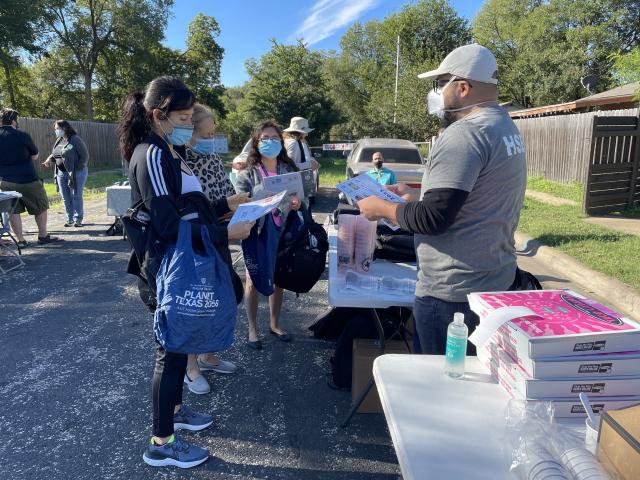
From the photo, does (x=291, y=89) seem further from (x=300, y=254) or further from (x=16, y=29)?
(x=300, y=254)

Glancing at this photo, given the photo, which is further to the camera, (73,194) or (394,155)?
(394,155)

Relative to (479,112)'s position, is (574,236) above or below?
below

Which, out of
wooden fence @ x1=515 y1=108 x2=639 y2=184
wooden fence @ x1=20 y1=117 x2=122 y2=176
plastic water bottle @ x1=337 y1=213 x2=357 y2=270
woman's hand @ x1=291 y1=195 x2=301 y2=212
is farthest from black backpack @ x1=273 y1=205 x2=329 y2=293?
wooden fence @ x1=20 y1=117 x2=122 y2=176

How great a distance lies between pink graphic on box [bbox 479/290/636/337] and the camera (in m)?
1.40

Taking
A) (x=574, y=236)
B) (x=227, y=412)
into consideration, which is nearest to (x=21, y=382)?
(x=227, y=412)

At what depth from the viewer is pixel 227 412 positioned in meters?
3.04

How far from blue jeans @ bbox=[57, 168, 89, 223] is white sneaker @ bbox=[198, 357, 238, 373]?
21.5ft

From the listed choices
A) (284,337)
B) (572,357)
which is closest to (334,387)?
(284,337)

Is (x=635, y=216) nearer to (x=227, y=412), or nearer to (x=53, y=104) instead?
(x=227, y=412)

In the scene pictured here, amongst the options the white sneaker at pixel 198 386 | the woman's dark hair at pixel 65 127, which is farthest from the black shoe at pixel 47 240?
the white sneaker at pixel 198 386

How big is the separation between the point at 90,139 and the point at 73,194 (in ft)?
53.9

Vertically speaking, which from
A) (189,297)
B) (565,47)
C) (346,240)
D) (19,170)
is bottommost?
(189,297)

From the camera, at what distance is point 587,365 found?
4.52 feet

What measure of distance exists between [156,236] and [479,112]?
1582 mm
